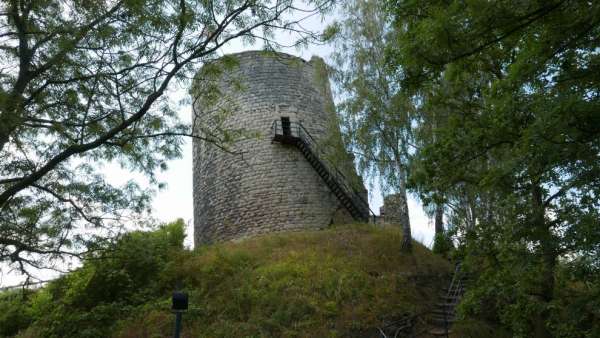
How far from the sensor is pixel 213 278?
11438 millimetres

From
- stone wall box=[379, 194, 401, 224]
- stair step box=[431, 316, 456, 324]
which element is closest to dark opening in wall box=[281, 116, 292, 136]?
stone wall box=[379, 194, 401, 224]

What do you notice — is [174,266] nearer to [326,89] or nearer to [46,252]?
[46,252]

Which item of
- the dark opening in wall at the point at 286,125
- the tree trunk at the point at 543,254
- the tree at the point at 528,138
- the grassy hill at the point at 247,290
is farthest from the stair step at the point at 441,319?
the dark opening in wall at the point at 286,125

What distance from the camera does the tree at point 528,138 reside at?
4.85 meters

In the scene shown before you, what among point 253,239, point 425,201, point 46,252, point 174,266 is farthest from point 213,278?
point 425,201

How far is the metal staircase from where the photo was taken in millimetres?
15098

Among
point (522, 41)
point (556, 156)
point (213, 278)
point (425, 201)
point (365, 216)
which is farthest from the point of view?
point (365, 216)

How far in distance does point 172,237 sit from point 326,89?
23.5ft

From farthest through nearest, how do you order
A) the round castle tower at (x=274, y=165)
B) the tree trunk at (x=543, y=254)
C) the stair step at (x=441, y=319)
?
1. the round castle tower at (x=274, y=165)
2. the stair step at (x=441, y=319)
3. the tree trunk at (x=543, y=254)

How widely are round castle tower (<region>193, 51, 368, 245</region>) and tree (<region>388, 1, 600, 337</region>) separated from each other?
22.1ft

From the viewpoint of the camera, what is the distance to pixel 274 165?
1562cm

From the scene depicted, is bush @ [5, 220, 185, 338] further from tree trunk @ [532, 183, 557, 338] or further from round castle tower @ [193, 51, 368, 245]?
tree trunk @ [532, 183, 557, 338]

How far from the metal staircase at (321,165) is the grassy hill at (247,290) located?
168 centimetres

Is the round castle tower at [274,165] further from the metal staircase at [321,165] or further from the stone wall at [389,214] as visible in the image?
the stone wall at [389,214]
